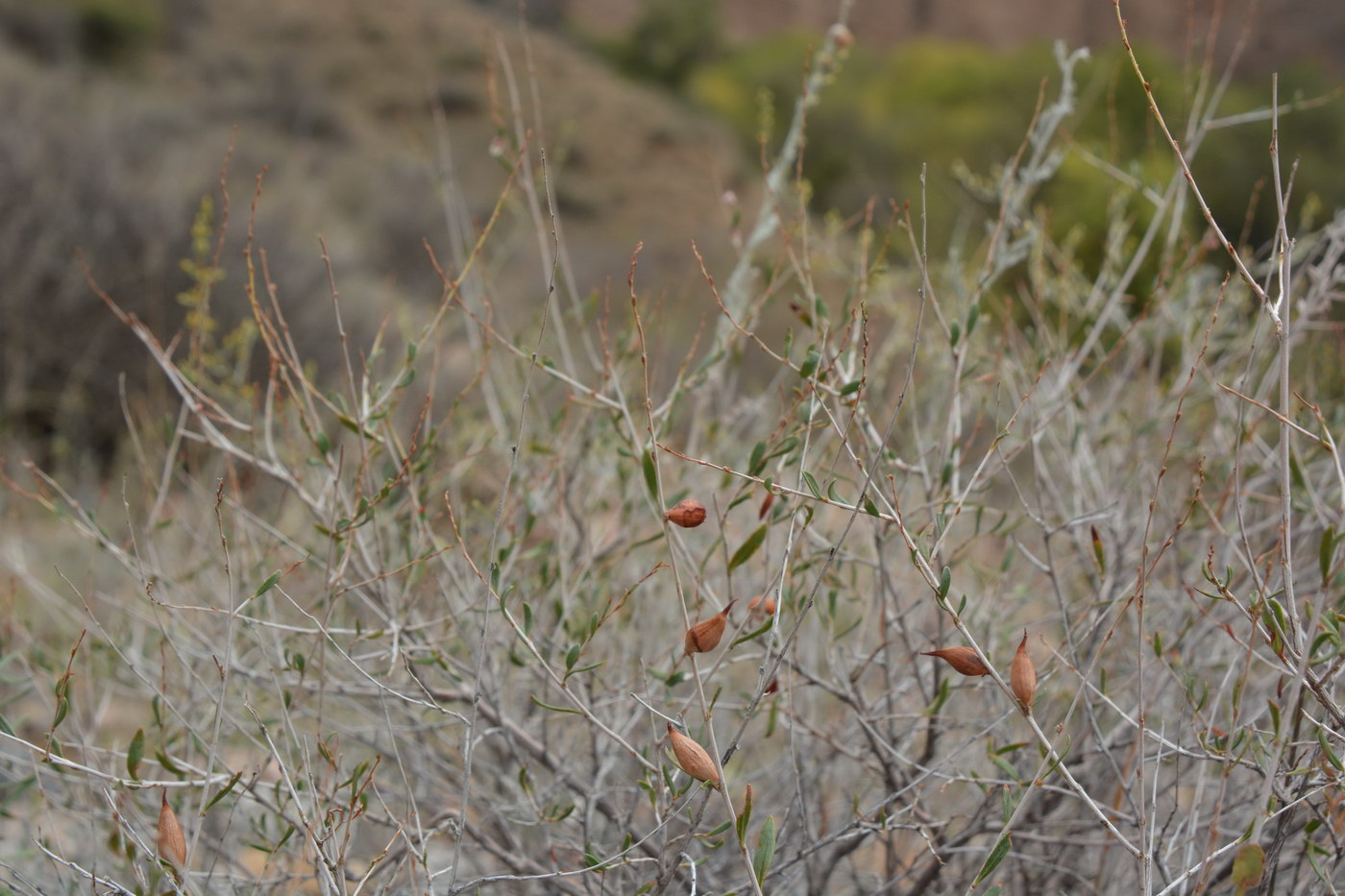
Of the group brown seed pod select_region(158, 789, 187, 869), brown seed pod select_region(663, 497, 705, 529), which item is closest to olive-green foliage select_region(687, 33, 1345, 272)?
brown seed pod select_region(663, 497, 705, 529)

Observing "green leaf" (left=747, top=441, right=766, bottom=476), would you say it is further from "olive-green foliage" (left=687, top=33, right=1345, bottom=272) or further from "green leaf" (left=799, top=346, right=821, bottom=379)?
"olive-green foliage" (left=687, top=33, right=1345, bottom=272)

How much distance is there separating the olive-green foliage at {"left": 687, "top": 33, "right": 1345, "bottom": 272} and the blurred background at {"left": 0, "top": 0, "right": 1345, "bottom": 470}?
0.30 feet

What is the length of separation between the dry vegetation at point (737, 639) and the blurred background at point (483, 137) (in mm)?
291

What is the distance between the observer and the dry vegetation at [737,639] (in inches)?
48.1

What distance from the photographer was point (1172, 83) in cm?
2222

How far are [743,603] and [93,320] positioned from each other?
557 centimetres

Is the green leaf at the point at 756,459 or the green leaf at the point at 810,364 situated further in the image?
the green leaf at the point at 756,459

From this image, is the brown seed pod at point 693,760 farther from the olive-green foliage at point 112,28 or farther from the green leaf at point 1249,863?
the olive-green foliage at point 112,28

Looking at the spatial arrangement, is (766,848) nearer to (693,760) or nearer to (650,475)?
(693,760)

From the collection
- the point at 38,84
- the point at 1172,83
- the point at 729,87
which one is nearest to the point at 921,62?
the point at 729,87

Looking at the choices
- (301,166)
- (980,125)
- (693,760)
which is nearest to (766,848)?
(693,760)

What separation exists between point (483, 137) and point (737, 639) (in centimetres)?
1793

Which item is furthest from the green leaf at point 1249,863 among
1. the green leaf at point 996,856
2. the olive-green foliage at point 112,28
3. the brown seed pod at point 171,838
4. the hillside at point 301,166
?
the olive-green foliage at point 112,28

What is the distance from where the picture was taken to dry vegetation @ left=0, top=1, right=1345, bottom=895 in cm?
122
